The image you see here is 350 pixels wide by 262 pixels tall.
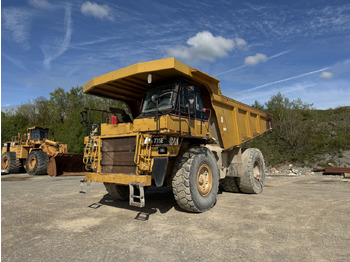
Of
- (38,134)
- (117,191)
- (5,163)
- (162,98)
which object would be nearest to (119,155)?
(117,191)

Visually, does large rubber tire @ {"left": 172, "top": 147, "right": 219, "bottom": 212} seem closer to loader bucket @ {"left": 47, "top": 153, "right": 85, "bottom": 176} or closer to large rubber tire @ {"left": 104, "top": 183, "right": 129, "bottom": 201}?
large rubber tire @ {"left": 104, "top": 183, "right": 129, "bottom": 201}

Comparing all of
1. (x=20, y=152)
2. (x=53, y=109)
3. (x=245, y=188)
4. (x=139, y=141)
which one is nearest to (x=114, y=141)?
(x=139, y=141)

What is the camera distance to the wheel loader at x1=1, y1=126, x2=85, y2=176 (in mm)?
14586

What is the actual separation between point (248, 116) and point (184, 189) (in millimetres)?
4427

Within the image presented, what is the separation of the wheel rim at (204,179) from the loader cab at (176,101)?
1218mm

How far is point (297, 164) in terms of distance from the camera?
17.1 metres

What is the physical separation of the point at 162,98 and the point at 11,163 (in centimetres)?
1558

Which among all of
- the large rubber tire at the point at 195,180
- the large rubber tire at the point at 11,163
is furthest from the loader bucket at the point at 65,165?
the large rubber tire at the point at 195,180

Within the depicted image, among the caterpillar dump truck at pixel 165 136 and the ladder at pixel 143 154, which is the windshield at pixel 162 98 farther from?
the ladder at pixel 143 154

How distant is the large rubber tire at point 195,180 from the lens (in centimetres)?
500

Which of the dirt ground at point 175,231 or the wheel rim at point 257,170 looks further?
the wheel rim at point 257,170

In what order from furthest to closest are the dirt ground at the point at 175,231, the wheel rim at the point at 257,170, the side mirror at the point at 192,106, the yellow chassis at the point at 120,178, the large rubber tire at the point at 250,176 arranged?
the wheel rim at the point at 257,170 < the large rubber tire at the point at 250,176 < the side mirror at the point at 192,106 < the yellow chassis at the point at 120,178 < the dirt ground at the point at 175,231

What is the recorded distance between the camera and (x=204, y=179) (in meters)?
5.69

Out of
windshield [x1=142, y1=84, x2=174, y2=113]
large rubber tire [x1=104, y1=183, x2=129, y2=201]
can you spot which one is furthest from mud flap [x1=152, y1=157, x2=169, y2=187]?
large rubber tire [x1=104, y1=183, x2=129, y2=201]
